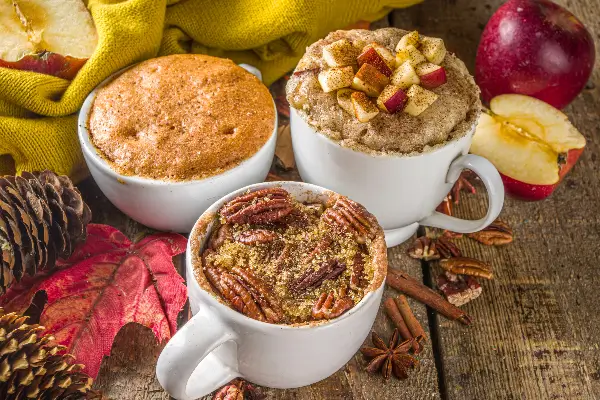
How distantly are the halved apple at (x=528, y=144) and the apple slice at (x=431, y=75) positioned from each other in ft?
1.18

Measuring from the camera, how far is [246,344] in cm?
113

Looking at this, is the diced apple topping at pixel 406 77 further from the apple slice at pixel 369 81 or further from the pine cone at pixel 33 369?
the pine cone at pixel 33 369

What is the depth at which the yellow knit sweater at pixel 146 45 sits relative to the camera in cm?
152

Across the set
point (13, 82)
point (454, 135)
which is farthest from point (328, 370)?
point (13, 82)

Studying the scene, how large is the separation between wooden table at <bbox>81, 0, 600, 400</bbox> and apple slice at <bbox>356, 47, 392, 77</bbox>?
1.36 feet

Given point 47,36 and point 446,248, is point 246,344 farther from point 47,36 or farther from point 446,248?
point 47,36

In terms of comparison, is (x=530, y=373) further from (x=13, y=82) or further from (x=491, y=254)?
(x=13, y=82)

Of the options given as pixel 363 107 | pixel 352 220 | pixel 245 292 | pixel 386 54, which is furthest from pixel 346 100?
pixel 245 292

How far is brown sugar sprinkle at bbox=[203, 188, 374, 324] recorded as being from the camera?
1.14 m

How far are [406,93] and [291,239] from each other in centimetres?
38

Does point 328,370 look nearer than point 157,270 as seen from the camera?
Yes

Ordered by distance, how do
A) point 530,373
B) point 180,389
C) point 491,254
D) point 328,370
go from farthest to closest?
point 491,254 → point 530,373 → point 328,370 → point 180,389

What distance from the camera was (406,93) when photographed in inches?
54.3

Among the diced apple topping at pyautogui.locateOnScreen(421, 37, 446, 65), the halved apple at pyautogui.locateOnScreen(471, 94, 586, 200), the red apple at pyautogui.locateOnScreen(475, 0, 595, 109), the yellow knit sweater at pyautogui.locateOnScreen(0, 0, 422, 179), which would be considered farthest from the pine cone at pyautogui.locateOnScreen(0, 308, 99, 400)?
the red apple at pyautogui.locateOnScreen(475, 0, 595, 109)
